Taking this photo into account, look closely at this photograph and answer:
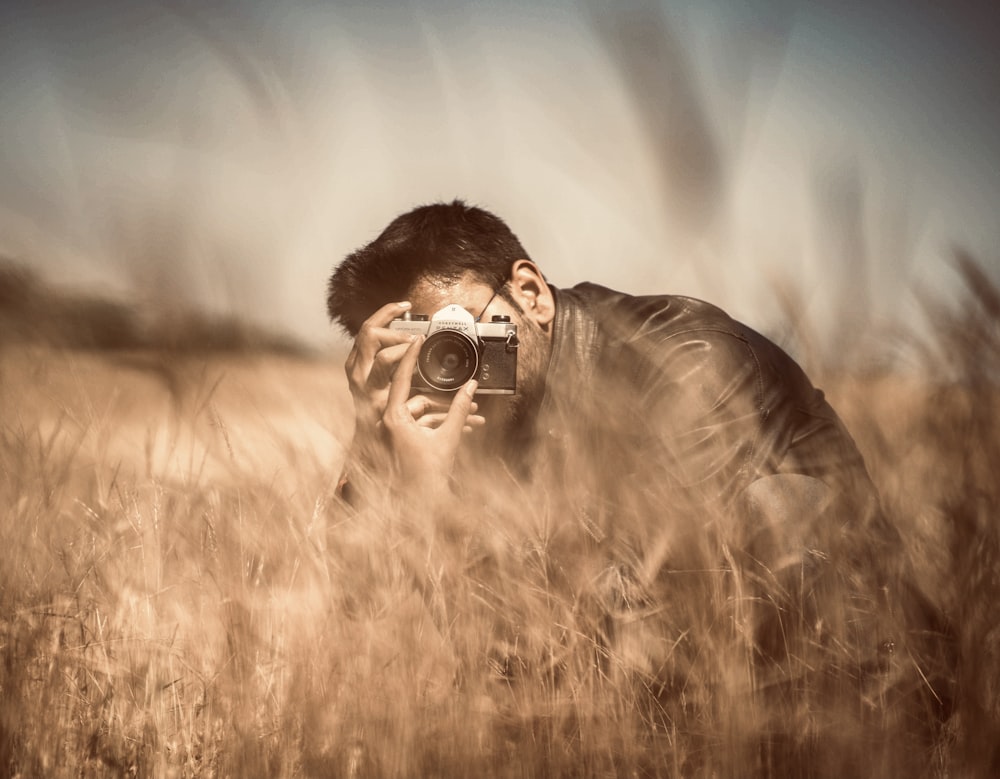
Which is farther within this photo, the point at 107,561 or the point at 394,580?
the point at 107,561

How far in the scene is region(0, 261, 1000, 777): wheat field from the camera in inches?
31.0

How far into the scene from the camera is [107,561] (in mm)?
1170

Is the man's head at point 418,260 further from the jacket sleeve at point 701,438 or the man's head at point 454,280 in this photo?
the jacket sleeve at point 701,438

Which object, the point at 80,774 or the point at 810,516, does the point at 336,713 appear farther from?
the point at 810,516

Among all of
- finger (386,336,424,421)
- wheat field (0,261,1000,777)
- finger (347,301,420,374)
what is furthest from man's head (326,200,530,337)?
wheat field (0,261,1000,777)

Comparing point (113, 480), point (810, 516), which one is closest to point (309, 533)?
point (113, 480)

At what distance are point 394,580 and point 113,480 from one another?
0.44m

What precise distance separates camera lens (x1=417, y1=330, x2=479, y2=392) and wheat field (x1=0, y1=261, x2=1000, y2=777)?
623 millimetres

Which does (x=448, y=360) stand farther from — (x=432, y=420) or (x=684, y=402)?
(x=684, y=402)

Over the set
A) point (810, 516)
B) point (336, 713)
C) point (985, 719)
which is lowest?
point (336, 713)

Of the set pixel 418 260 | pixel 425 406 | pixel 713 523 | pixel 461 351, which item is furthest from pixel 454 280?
pixel 713 523

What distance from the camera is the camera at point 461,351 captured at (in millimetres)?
1732

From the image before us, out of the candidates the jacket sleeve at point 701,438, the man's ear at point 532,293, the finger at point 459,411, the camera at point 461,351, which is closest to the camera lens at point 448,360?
the camera at point 461,351

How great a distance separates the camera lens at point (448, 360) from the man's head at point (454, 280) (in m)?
0.13
